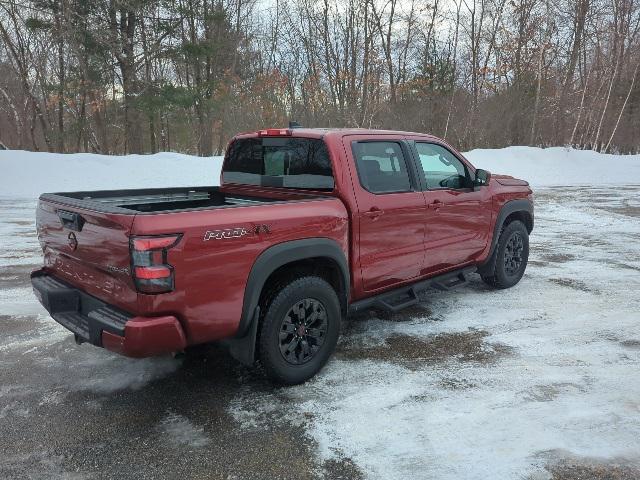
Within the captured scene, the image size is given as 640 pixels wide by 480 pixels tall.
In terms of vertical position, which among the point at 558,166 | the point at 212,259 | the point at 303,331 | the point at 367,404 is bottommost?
the point at 367,404

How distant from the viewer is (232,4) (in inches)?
1178

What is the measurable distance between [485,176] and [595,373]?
215 centimetres

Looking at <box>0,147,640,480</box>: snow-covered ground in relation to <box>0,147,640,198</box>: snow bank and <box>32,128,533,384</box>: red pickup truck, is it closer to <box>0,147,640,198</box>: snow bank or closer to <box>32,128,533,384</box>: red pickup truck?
<box>32,128,533,384</box>: red pickup truck

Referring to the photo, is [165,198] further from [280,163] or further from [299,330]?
[299,330]

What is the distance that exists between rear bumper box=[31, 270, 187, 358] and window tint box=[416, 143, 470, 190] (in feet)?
9.07

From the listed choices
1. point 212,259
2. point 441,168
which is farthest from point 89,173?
point 212,259

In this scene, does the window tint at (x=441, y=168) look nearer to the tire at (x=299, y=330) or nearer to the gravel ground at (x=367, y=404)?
the gravel ground at (x=367, y=404)

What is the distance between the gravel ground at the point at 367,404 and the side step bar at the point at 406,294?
1.04 ft

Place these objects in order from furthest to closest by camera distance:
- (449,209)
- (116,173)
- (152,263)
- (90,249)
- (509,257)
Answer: (116,173), (509,257), (449,209), (90,249), (152,263)

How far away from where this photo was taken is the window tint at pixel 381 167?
399cm

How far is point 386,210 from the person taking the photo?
4.02 meters

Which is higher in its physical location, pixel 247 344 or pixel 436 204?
pixel 436 204

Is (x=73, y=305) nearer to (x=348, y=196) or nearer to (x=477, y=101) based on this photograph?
(x=348, y=196)

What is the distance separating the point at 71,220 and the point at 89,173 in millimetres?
13445
